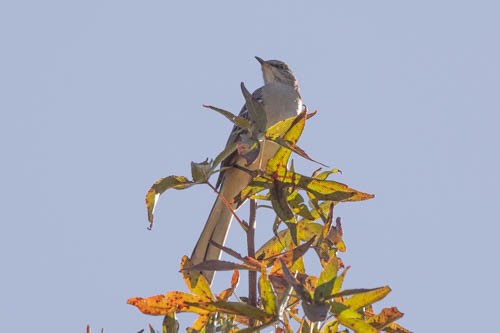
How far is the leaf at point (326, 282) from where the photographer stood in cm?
215

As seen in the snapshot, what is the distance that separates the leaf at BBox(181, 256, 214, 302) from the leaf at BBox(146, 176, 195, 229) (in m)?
0.29

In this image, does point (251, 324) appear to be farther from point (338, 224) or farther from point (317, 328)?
point (338, 224)

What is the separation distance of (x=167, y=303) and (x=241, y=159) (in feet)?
6.70

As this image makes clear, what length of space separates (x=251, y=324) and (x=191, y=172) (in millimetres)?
557

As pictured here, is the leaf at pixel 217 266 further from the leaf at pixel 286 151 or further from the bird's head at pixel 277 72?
the bird's head at pixel 277 72

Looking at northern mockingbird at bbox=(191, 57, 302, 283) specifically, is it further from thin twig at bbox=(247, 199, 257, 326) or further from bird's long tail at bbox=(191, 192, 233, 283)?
thin twig at bbox=(247, 199, 257, 326)

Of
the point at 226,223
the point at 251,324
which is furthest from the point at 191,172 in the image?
the point at 226,223

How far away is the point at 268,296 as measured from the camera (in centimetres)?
Result: 229

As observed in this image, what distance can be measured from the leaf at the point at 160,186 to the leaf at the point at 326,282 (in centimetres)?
67

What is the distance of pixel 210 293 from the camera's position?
8.34ft

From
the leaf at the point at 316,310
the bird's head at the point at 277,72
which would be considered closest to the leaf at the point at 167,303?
the leaf at the point at 316,310

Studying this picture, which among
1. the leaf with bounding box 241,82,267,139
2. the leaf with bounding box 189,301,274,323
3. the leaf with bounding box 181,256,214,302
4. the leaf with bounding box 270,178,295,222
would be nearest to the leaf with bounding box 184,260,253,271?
the leaf with bounding box 181,256,214,302

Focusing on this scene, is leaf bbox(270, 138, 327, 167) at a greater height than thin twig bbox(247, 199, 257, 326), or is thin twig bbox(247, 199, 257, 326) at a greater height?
leaf bbox(270, 138, 327, 167)

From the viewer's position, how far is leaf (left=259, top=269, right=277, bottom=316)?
2.27 meters
